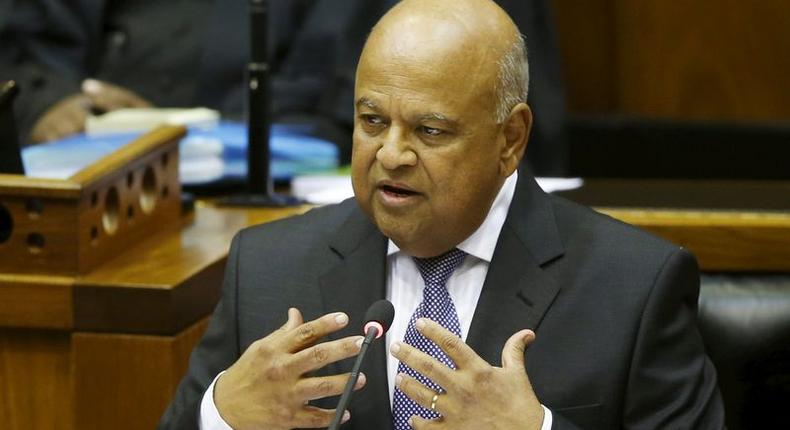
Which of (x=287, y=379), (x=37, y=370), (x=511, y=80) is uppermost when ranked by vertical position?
(x=511, y=80)

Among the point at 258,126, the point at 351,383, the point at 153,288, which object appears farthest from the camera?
the point at 258,126

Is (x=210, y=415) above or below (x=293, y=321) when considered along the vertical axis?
below

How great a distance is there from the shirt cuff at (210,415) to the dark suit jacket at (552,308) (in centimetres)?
2

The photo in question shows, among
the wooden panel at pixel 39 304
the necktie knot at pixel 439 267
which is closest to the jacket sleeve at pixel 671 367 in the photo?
the necktie knot at pixel 439 267

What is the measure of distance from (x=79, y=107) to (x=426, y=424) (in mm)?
1884

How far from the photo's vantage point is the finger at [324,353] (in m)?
1.65

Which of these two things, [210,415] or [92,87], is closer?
[210,415]

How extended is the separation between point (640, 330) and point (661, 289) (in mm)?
56

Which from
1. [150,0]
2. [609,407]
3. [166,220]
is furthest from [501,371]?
[150,0]

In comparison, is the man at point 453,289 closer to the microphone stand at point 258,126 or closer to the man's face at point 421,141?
the man's face at point 421,141

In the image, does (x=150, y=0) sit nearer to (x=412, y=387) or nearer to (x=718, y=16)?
(x=718, y=16)

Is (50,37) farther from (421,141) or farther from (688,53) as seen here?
(421,141)

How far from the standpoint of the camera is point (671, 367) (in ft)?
6.08

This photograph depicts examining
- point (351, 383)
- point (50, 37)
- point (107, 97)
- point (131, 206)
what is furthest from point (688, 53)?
point (351, 383)
